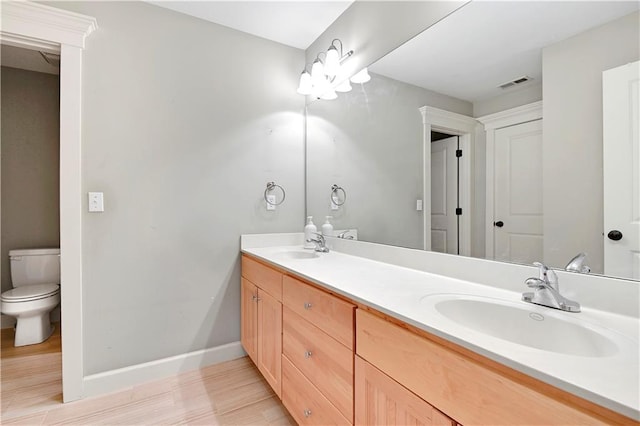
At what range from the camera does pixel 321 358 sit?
3.92 feet

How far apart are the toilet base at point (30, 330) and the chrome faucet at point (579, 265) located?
343 cm

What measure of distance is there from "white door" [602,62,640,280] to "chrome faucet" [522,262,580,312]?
0.14 metres

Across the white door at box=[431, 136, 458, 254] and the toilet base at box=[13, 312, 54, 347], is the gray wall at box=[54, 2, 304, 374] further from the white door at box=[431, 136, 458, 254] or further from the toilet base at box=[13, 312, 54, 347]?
the white door at box=[431, 136, 458, 254]

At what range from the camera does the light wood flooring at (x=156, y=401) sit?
61.3 inches

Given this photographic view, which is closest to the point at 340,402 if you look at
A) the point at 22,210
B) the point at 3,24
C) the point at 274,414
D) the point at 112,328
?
the point at 274,414

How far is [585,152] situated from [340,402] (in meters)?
1.15

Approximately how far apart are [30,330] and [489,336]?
3.23 meters

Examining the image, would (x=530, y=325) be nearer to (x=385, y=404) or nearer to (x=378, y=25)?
(x=385, y=404)

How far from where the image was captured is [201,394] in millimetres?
1767

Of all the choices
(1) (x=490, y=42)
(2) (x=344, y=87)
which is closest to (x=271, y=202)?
(2) (x=344, y=87)

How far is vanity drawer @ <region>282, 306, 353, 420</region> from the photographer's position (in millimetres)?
1048

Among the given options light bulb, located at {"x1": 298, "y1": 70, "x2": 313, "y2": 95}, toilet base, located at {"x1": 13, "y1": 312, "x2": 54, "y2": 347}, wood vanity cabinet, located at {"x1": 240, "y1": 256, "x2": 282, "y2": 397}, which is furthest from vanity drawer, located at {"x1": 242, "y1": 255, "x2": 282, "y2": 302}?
toilet base, located at {"x1": 13, "y1": 312, "x2": 54, "y2": 347}

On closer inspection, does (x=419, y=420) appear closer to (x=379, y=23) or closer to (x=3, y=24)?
(x=379, y=23)

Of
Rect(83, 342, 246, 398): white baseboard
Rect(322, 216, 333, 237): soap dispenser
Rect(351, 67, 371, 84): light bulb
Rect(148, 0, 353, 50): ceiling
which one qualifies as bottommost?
Rect(83, 342, 246, 398): white baseboard
